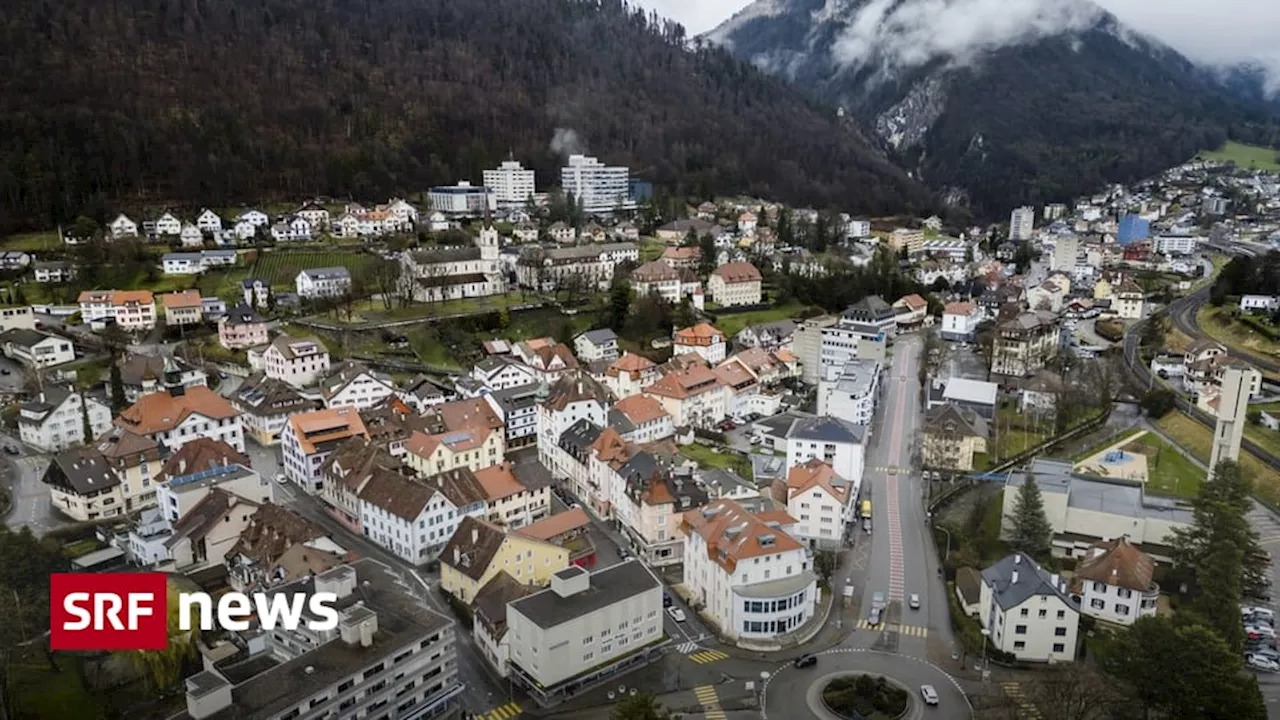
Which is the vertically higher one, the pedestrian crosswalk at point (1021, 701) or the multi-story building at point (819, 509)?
the multi-story building at point (819, 509)

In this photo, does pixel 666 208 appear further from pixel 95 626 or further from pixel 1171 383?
pixel 95 626

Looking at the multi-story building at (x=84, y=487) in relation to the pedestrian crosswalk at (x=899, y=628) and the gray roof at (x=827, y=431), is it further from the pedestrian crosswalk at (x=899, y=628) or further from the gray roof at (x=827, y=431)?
the pedestrian crosswalk at (x=899, y=628)

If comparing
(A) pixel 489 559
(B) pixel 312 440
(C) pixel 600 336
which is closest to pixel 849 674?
(A) pixel 489 559

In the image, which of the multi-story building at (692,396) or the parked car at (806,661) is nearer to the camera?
the parked car at (806,661)

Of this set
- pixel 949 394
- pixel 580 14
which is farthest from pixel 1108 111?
pixel 949 394

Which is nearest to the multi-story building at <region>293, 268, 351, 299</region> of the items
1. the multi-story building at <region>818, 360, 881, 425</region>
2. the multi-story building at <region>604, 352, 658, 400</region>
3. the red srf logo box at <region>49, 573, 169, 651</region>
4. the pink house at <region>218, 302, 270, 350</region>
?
the pink house at <region>218, 302, 270, 350</region>

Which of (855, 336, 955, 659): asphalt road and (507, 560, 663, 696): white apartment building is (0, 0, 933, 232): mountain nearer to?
(855, 336, 955, 659): asphalt road

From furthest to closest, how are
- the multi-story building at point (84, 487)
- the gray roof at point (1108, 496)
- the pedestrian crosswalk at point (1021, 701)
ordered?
the multi-story building at point (84, 487)
the gray roof at point (1108, 496)
the pedestrian crosswalk at point (1021, 701)

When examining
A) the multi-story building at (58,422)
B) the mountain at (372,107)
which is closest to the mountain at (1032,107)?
the mountain at (372,107)

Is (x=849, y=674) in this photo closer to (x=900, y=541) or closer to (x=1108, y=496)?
(x=900, y=541)
